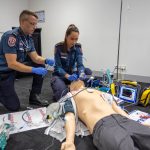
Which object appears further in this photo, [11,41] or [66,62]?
[66,62]

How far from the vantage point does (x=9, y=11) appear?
4352 millimetres

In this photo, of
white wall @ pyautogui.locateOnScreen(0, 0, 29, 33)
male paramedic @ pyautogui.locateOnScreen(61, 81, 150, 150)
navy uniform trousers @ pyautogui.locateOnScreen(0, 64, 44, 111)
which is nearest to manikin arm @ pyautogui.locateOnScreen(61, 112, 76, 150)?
male paramedic @ pyautogui.locateOnScreen(61, 81, 150, 150)

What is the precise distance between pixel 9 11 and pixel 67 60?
248 centimetres

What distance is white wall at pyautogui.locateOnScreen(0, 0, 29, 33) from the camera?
4229mm

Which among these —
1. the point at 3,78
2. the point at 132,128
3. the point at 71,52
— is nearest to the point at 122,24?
the point at 71,52

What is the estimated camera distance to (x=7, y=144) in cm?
170

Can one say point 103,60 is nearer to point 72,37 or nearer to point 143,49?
point 143,49

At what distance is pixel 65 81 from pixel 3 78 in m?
0.78

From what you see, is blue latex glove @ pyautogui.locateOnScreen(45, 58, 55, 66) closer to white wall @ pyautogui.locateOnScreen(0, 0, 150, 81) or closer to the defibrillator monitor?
the defibrillator monitor

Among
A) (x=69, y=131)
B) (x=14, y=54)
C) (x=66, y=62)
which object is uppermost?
(x=14, y=54)

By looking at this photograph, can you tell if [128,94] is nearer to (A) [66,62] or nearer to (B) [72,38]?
(A) [66,62]

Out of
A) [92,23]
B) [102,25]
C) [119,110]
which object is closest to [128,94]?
[119,110]

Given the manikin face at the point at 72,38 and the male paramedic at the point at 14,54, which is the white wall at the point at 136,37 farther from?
the male paramedic at the point at 14,54

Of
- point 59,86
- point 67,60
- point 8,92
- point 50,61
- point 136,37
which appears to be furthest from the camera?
point 136,37
